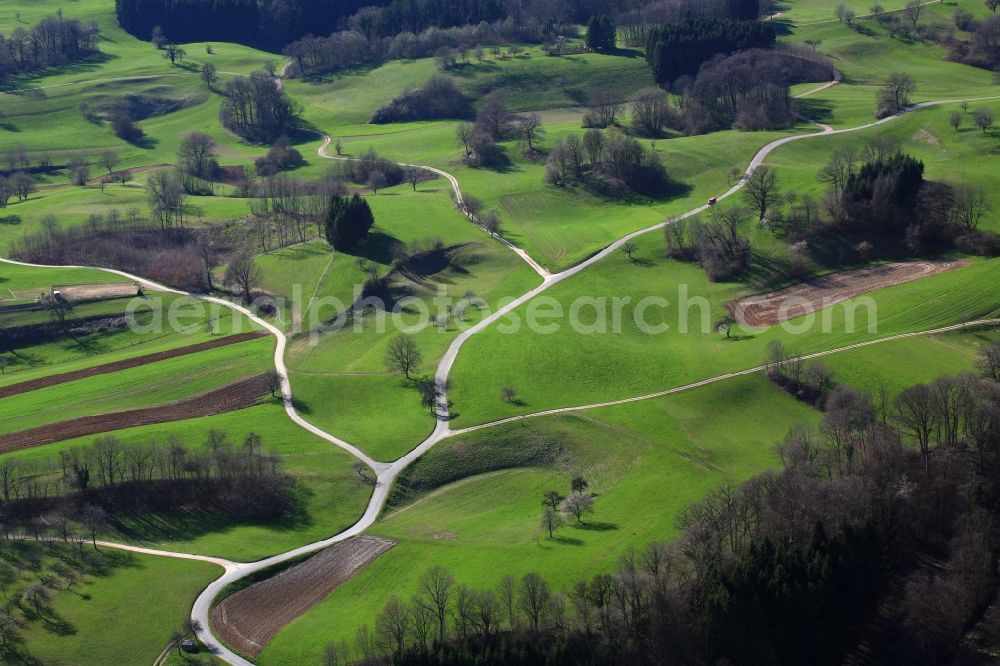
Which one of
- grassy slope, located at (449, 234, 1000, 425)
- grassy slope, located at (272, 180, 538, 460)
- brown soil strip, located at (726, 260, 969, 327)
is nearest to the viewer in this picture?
grassy slope, located at (272, 180, 538, 460)

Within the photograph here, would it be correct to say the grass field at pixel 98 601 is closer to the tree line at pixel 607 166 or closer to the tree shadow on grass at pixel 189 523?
the tree shadow on grass at pixel 189 523

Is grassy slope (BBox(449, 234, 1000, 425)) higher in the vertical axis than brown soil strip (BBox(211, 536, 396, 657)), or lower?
higher

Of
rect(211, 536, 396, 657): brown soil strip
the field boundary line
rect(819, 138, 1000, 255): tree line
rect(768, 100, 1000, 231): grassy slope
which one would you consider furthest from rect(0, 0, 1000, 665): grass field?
rect(819, 138, 1000, 255): tree line

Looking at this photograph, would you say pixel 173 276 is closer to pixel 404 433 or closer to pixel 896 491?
pixel 404 433

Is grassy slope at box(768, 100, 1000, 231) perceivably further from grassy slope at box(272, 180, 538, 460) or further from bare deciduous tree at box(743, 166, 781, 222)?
grassy slope at box(272, 180, 538, 460)

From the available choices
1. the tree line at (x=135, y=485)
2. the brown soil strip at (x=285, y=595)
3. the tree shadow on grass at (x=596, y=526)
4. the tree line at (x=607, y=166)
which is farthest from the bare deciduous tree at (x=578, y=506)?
the tree line at (x=607, y=166)

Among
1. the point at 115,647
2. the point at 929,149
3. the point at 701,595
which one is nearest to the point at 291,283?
the point at 115,647
